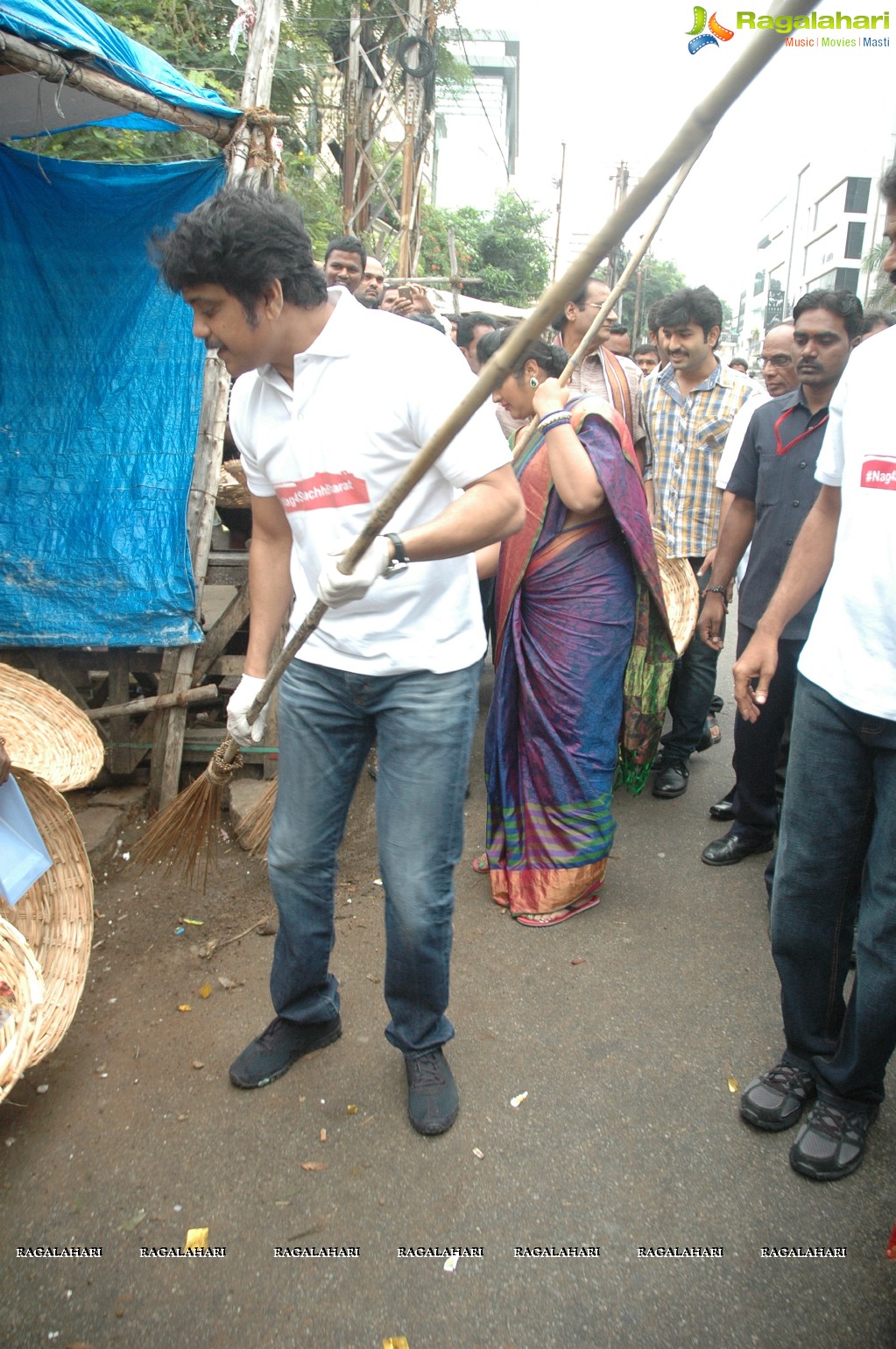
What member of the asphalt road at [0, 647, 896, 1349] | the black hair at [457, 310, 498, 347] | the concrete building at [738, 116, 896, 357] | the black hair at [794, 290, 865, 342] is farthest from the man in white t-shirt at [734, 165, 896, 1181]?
the concrete building at [738, 116, 896, 357]

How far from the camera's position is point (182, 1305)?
69.4 inches

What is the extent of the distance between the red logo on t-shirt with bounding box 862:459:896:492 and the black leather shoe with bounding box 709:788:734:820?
241 cm

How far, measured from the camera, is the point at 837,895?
2053mm

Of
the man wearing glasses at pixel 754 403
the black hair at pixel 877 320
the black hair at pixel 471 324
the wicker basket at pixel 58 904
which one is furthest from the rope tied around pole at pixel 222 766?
the black hair at pixel 877 320

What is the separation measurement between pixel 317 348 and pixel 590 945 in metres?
2.11

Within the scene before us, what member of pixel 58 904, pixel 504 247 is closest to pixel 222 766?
pixel 58 904

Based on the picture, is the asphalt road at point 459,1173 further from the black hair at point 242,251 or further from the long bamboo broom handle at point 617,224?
the black hair at point 242,251

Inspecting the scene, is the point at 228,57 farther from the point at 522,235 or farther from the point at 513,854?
the point at 522,235

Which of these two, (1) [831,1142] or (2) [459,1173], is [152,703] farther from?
(1) [831,1142]

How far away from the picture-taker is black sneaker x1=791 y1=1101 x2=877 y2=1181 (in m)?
2.03

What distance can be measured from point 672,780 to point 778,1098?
216 centimetres

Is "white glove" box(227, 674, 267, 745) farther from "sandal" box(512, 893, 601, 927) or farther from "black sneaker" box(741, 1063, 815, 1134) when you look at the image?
"black sneaker" box(741, 1063, 815, 1134)

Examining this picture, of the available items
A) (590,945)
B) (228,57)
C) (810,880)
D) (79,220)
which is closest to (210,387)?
(79,220)

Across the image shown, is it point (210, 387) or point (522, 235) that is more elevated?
point (522, 235)
